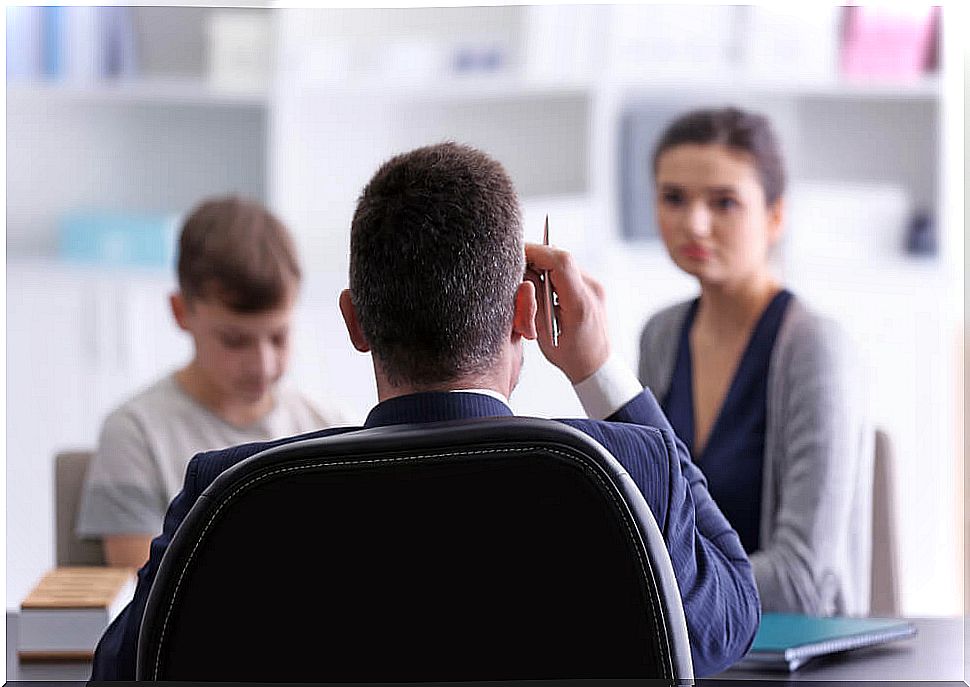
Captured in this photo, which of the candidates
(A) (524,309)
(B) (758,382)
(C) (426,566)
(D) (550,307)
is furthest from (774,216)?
A: (C) (426,566)

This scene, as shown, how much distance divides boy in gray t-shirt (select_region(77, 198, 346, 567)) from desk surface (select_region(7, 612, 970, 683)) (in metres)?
0.53

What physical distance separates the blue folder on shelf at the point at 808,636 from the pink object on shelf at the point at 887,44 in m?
2.06

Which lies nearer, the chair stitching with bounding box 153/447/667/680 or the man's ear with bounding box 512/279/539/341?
the chair stitching with bounding box 153/447/667/680

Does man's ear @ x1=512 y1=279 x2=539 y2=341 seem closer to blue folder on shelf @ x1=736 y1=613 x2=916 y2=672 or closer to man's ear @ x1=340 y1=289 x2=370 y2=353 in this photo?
man's ear @ x1=340 y1=289 x2=370 y2=353

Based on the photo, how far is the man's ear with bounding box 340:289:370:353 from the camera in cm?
102

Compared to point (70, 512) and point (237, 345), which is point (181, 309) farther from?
point (70, 512)

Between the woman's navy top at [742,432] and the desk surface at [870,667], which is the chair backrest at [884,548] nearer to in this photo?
the woman's navy top at [742,432]

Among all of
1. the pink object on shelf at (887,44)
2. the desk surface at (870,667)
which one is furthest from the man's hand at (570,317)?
the pink object on shelf at (887,44)

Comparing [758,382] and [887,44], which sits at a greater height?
[887,44]

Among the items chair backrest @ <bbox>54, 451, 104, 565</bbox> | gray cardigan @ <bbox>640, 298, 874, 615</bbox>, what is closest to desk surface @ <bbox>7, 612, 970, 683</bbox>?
gray cardigan @ <bbox>640, 298, 874, 615</bbox>

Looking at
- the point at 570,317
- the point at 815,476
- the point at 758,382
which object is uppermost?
the point at 570,317

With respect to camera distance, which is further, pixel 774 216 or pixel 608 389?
pixel 774 216

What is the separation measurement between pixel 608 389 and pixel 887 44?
2.38m

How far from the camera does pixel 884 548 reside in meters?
1.83
